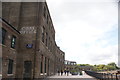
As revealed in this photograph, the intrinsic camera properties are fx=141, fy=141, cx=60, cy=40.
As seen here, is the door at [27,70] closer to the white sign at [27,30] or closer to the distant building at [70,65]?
the white sign at [27,30]

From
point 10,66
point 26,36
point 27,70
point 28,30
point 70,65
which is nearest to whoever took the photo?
point 10,66

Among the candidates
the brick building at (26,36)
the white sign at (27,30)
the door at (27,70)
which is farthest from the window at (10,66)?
the white sign at (27,30)

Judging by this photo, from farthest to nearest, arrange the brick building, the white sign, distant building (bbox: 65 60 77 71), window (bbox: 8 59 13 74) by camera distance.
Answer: distant building (bbox: 65 60 77 71) < the white sign < the brick building < window (bbox: 8 59 13 74)

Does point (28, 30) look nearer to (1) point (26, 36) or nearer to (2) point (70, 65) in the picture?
(1) point (26, 36)

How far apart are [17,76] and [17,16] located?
31.5ft

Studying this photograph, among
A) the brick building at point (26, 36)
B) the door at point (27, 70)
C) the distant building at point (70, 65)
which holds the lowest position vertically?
the distant building at point (70, 65)

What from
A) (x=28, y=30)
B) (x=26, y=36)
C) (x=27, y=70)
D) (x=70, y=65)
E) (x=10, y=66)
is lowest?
(x=70, y=65)

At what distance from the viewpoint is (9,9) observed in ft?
78.1

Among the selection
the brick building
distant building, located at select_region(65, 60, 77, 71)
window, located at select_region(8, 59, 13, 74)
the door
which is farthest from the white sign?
distant building, located at select_region(65, 60, 77, 71)

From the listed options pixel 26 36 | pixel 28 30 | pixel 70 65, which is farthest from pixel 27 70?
pixel 70 65

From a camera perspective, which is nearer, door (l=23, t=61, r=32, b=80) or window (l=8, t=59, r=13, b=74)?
window (l=8, t=59, r=13, b=74)

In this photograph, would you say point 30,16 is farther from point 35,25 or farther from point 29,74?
point 29,74

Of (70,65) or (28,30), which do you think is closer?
(28,30)

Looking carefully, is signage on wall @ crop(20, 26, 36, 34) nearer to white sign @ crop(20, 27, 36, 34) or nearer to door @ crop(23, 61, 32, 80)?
white sign @ crop(20, 27, 36, 34)
